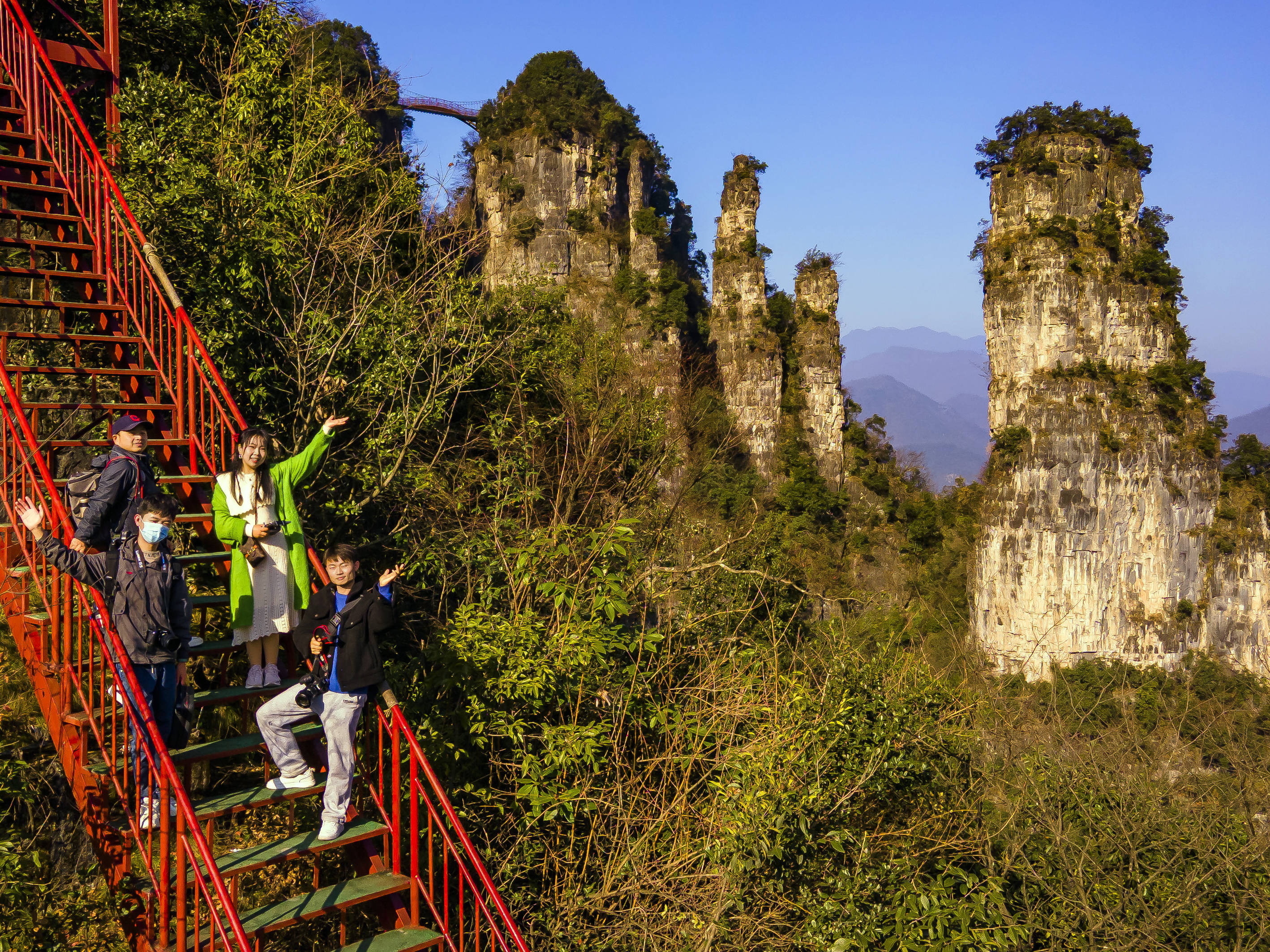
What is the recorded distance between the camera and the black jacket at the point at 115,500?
439 cm

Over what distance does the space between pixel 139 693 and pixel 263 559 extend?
1.37 meters

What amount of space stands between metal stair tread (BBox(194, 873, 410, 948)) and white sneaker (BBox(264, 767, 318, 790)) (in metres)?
0.54

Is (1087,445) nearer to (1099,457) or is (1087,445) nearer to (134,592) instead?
(1099,457)

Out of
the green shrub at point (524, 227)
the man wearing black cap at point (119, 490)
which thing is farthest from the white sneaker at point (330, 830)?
the green shrub at point (524, 227)

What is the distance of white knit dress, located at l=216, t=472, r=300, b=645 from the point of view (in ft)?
15.6

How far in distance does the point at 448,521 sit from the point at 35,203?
16.5ft

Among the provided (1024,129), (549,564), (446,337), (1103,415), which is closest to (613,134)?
(1024,129)

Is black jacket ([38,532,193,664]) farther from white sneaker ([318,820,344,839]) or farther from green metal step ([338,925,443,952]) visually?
green metal step ([338,925,443,952])

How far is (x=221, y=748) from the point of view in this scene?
14.0ft

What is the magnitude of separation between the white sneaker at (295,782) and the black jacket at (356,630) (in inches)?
19.7

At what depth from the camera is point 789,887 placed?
694 centimetres

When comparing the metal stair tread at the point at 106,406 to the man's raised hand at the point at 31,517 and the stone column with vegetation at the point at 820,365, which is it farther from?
the stone column with vegetation at the point at 820,365

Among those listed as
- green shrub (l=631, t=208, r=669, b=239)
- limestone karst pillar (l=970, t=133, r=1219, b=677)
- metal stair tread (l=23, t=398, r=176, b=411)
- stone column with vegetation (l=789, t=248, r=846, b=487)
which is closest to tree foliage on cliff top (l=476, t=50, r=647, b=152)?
green shrub (l=631, t=208, r=669, b=239)

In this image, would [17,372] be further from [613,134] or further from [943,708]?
[613,134]
